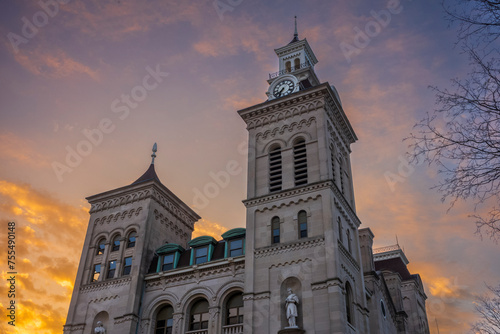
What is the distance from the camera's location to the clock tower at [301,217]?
3011 cm

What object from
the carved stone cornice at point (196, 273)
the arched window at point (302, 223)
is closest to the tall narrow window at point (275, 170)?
the arched window at point (302, 223)

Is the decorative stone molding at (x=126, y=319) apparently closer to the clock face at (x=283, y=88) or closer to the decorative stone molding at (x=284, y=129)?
the decorative stone molding at (x=284, y=129)

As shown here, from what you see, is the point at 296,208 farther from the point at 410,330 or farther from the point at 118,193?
the point at 410,330

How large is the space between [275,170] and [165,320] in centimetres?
1422

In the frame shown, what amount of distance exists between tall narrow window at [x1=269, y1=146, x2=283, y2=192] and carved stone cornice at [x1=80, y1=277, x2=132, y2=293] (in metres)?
13.7

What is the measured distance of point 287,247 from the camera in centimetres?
3259

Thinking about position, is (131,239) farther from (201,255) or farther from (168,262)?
(201,255)

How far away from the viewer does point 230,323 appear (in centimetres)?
3403

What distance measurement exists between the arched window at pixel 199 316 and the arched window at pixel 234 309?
1.84 meters

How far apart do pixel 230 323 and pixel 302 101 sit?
1798 cm

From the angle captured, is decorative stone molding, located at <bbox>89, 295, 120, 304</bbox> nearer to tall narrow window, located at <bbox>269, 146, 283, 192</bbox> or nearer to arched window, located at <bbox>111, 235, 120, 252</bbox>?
arched window, located at <bbox>111, 235, 120, 252</bbox>

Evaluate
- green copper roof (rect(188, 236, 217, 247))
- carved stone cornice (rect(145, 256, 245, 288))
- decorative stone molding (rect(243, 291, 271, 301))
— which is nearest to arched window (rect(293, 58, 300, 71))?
green copper roof (rect(188, 236, 217, 247))

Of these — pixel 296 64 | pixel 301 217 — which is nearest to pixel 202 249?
pixel 301 217

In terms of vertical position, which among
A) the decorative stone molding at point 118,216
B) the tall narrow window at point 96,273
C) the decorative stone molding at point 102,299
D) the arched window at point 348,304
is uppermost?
the decorative stone molding at point 118,216
